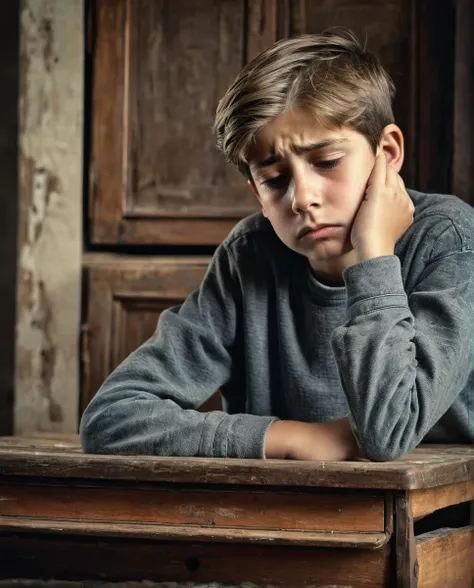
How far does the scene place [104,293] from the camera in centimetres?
222

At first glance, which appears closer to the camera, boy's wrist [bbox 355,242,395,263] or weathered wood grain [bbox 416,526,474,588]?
weathered wood grain [bbox 416,526,474,588]

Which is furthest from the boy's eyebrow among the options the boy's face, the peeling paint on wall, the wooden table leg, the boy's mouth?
the peeling paint on wall

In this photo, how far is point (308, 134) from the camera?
59.0 inches

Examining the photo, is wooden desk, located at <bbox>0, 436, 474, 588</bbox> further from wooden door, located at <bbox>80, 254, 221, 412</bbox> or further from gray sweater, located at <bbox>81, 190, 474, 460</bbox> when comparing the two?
wooden door, located at <bbox>80, 254, 221, 412</bbox>

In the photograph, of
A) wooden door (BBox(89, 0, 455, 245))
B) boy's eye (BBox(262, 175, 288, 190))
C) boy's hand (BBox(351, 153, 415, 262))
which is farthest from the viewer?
wooden door (BBox(89, 0, 455, 245))

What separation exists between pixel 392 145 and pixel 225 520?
0.74 meters

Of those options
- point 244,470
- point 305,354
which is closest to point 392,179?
point 305,354

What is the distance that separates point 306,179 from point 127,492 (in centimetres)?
56

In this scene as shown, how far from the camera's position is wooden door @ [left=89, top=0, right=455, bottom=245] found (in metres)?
2.13

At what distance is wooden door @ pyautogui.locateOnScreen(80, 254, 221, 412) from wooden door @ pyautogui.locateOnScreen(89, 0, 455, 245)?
6 centimetres

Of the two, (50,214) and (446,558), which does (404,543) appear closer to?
(446,558)

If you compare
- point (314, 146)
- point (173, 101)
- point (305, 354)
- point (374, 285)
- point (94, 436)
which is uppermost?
point (173, 101)

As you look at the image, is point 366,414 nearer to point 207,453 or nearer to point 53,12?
point 207,453

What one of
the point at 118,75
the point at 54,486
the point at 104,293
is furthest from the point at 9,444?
the point at 118,75
